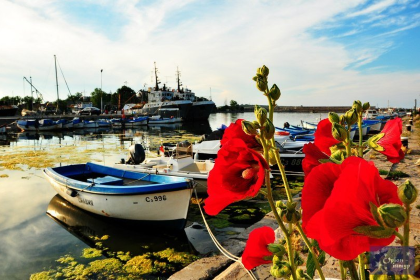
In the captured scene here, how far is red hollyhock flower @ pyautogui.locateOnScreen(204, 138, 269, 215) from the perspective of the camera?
2.54 feet

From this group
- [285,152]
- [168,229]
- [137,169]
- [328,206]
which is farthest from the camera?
[285,152]

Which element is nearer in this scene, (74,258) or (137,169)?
(74,258)

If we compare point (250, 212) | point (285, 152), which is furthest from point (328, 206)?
point (285, 152)

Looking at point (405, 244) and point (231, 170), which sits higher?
point (231, 170)

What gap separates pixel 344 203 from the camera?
0.51m

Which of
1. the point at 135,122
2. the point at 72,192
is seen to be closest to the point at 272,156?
the point at 72,192

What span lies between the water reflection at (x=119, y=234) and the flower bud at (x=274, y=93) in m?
5.85

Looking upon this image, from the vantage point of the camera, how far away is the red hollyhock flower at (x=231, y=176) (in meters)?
0.77

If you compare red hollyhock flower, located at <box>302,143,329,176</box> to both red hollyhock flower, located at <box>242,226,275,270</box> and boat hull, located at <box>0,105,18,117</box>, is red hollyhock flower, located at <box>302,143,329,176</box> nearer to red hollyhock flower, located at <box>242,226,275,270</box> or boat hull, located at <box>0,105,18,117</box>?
red hollyhock flower, located at <box>242,226,275,270</box>

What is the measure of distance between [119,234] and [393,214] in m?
7.29

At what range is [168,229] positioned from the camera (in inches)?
275

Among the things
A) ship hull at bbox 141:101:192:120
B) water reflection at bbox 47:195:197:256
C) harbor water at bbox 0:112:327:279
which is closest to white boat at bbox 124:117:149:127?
ship hull at bbox 141:101:192:120

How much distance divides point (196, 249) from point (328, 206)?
6199 millimetres

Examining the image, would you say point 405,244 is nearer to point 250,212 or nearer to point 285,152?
point 250,212
